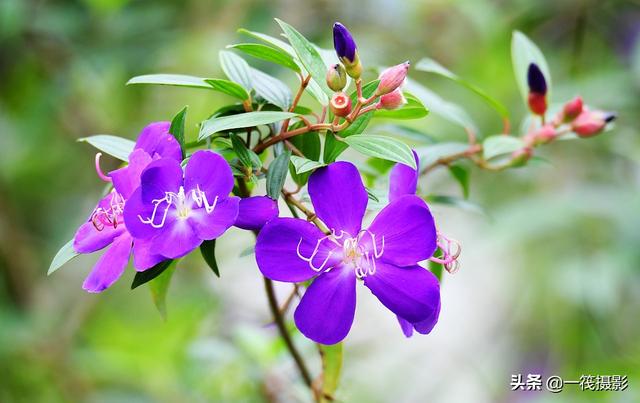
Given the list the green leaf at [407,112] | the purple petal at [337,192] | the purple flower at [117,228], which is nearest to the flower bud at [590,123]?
the green leaf at [407,112]

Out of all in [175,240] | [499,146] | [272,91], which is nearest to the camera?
[175,240]

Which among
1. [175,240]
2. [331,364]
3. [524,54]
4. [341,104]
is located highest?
[524,54]

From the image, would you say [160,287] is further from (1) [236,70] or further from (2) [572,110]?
(2) [572,110]

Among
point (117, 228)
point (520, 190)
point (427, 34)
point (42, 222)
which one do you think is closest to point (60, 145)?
point (42, 222)

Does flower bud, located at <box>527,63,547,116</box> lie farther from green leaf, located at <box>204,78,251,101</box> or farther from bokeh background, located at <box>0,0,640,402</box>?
bokeh background, located at <box>0,0,640,402</box>

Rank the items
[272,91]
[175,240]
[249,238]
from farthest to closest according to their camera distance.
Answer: [249,238] → [272,91] → [175,240]

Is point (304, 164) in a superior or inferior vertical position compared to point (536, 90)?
inferior

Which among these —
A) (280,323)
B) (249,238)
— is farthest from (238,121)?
(249,238)
